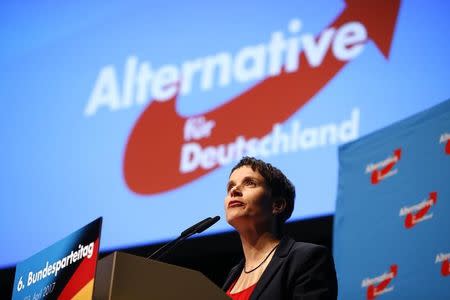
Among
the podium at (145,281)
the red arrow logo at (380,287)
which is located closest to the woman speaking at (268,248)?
the podium at (145,281)

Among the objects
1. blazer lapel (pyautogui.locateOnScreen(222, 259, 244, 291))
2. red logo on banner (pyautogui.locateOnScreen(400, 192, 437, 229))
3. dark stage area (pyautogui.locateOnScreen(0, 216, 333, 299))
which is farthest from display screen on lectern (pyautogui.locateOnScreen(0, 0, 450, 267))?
blazer lapel (pyautogui.locateOnScreen(222, 259, 244, 291))

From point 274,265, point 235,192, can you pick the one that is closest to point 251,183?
point 235,192

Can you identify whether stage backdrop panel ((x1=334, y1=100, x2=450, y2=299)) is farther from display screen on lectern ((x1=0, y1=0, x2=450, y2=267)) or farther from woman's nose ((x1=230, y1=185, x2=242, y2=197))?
woman's nose ((x1=230, y1=185, x2=242, y2=197))

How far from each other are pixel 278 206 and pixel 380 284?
786mm

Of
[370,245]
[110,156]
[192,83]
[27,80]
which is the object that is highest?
[27,80]

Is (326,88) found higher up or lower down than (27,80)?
lower down

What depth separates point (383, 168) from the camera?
3635mm

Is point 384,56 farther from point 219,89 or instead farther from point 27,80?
point 27,80

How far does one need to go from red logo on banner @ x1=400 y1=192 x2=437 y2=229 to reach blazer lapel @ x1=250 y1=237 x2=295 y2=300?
35.9 inches

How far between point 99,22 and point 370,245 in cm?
258

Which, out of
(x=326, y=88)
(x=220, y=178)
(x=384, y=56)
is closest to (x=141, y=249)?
(x=220, y=178)

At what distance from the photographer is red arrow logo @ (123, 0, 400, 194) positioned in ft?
13.3

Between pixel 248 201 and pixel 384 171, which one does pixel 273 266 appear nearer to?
pixel 248 201

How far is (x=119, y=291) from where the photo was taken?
1913 millimetres
